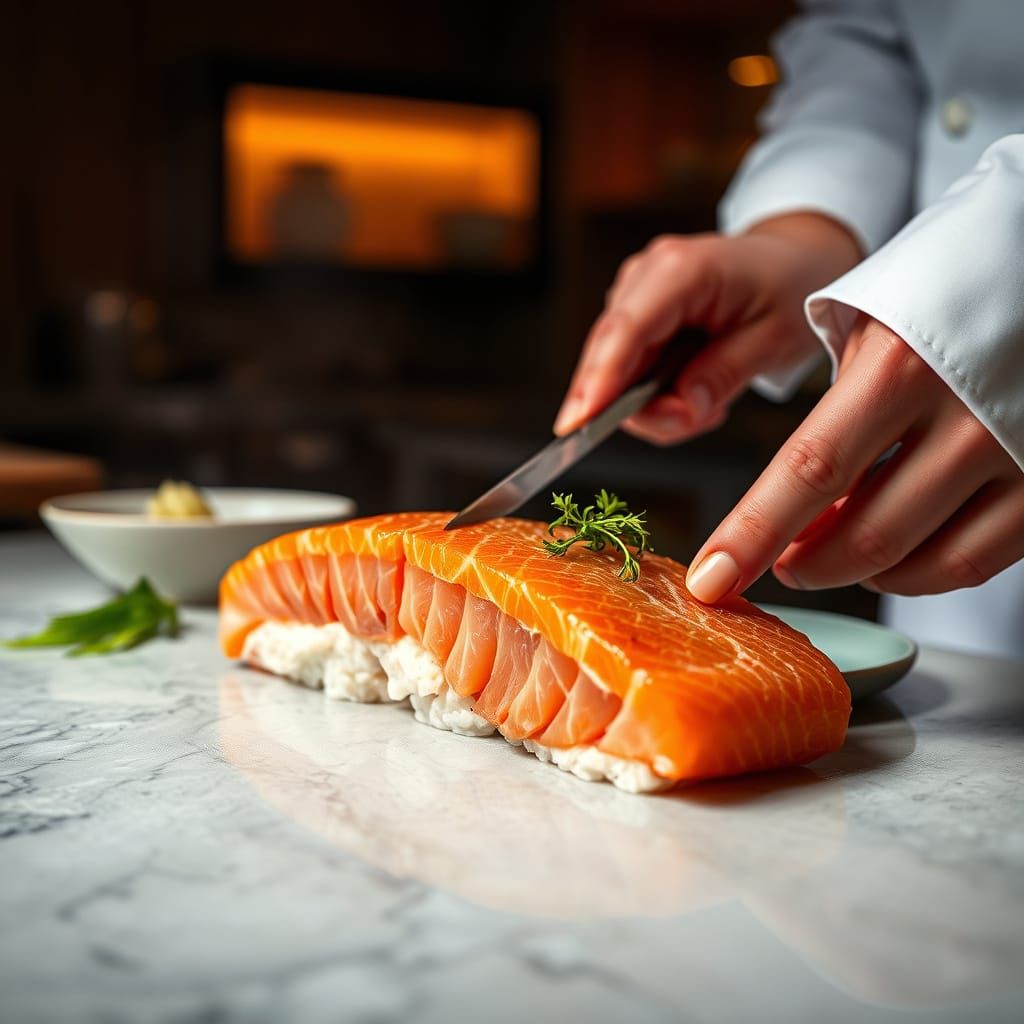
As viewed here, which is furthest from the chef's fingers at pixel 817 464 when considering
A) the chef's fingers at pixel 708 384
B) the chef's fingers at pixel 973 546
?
the chef's fingers at pixel 708 384

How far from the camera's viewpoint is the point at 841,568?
0.91m

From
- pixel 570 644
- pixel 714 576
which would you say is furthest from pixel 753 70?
pixel 570 644

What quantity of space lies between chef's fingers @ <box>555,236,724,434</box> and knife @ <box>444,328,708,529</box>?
2 centimetres

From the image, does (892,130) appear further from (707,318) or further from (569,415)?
(569,415)

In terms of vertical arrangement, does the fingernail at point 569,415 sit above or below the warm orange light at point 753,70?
below

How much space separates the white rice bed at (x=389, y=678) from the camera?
2.43 feet

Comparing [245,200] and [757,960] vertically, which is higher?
[245,200]

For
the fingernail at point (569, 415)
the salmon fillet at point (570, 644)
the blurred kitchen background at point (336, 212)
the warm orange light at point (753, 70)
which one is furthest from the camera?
the warm orange light at point (753, 70)

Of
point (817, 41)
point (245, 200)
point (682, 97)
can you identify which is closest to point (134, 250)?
point (245, 200)

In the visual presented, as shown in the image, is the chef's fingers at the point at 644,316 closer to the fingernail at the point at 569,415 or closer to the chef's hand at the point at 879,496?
the fingernail at the point at 569,415

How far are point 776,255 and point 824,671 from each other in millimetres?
745

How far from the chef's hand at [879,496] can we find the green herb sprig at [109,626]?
1.85ft

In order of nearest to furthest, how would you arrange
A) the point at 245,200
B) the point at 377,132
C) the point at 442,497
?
the point at 442,497
the point at 245,200
the point at 377,132

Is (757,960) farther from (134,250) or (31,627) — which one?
(134,250)
